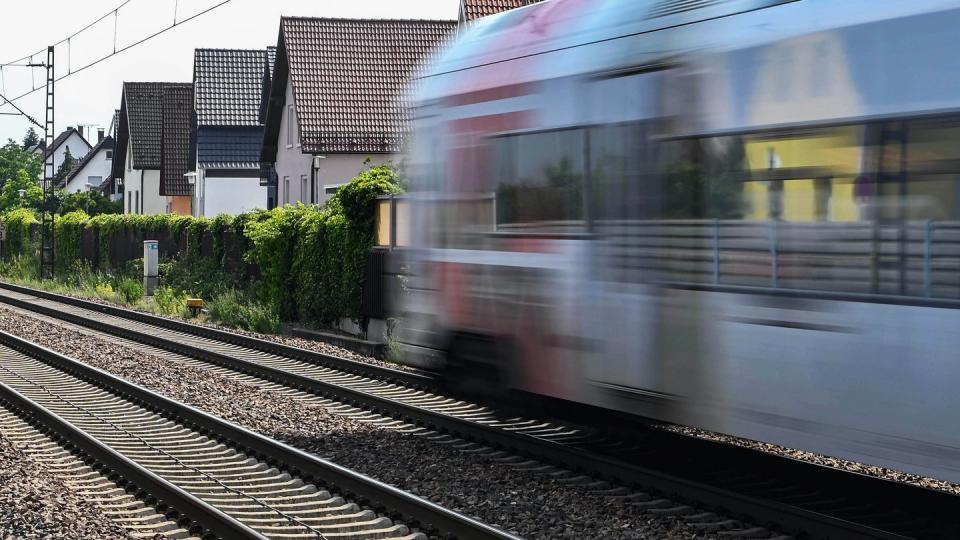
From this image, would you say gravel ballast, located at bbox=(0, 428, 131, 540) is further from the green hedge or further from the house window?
the green hedge

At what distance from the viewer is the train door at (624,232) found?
28.1 ft

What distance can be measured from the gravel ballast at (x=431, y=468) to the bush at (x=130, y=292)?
16678 millimetres

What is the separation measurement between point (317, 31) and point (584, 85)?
37111 millimetres

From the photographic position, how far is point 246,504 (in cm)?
891

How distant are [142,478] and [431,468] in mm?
2115

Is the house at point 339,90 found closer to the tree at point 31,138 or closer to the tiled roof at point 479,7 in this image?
the tiled roof at point 479,7

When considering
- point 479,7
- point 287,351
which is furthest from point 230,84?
point 287,351

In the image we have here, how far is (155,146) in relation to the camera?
7181cm

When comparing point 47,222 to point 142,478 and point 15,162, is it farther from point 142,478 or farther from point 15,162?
point 15,162

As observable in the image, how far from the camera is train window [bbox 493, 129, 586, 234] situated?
9.31 metres

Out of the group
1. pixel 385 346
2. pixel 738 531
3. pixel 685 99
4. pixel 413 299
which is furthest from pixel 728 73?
pixel 385 346

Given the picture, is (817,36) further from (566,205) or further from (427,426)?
(427,426)

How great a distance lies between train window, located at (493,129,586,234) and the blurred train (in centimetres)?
2

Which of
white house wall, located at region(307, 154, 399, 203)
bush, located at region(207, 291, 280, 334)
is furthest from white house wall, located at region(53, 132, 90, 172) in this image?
bush, located at region(207, 291, 280, 334)
